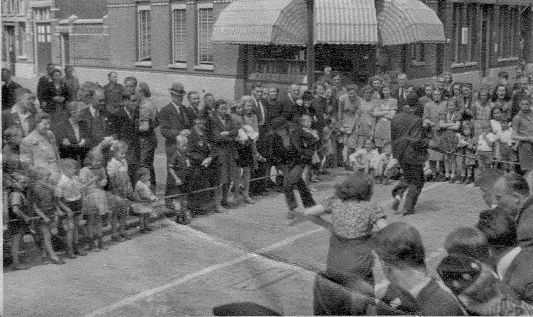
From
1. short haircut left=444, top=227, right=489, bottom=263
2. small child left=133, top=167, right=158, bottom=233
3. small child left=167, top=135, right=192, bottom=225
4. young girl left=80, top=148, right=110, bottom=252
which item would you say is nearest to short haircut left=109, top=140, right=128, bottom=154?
young girl left=80, top=148, right=110, bottom=252

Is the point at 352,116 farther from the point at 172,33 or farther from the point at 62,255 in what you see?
the point at 172,33

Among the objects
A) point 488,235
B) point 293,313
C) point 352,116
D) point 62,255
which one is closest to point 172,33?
point 352,116

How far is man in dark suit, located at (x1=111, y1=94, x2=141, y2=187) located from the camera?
35.3 ft

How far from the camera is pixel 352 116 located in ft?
44.4

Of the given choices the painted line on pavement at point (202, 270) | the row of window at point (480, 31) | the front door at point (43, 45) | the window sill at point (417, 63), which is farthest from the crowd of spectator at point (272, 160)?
the front door at point (43, 45)

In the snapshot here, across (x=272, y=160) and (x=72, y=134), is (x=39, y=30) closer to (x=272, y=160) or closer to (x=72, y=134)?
(x=272, y=160)

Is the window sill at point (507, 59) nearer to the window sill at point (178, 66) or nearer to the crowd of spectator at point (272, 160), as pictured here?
the window sill at point (178, 66)

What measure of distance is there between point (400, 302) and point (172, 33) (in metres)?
22.1

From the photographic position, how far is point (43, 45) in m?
34.6

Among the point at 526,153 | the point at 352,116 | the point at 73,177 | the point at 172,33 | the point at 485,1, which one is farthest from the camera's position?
the point at 485,1

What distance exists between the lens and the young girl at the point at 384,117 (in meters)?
13.3

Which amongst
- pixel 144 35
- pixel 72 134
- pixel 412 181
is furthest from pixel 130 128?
pixel 144 35

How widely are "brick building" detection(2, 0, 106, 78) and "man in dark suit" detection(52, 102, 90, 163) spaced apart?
22.2 meters

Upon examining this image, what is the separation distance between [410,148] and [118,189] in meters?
4.10
